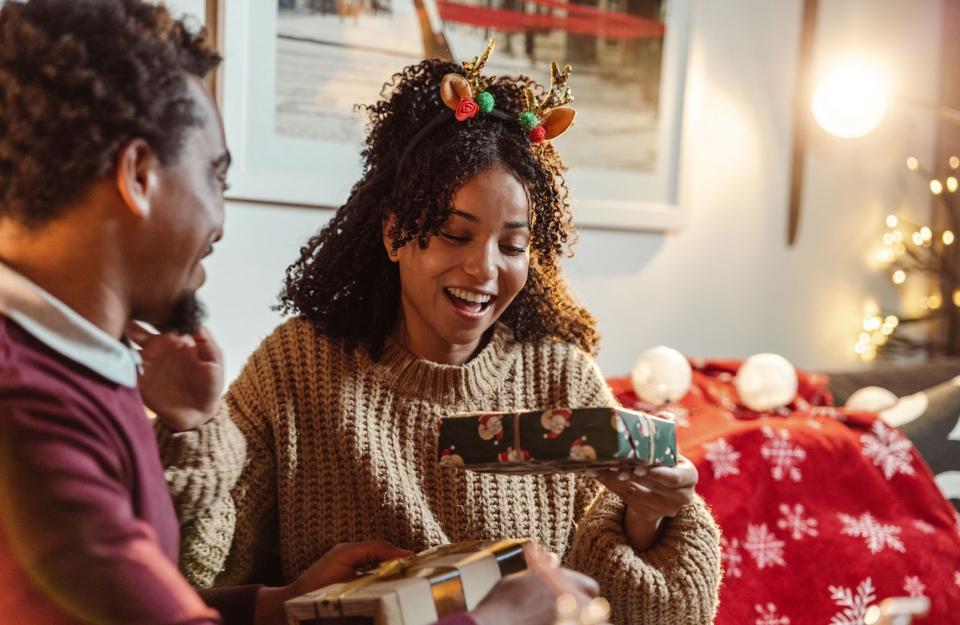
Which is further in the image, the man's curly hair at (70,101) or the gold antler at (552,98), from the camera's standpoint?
the gold antler at (552,98)

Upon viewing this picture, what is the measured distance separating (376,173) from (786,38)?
1665 mm

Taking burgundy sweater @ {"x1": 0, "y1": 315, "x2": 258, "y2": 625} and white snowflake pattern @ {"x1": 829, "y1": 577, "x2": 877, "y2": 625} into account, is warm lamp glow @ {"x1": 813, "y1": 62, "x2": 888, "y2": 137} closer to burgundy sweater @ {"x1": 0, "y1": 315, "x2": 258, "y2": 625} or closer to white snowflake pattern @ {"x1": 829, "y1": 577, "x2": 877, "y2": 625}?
white snowflake pattern @ {"x1": 829, "y1": 577, "x2": 877, "y2": 625}

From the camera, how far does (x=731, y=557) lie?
1481 mm

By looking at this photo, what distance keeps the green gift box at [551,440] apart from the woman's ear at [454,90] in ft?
1.03

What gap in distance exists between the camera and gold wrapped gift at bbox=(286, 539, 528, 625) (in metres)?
0.52

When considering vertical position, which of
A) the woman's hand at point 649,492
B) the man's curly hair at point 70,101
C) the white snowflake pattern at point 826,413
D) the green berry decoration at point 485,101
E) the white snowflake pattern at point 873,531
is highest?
the green berry decoration at point 485,101

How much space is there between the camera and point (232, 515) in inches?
29.0

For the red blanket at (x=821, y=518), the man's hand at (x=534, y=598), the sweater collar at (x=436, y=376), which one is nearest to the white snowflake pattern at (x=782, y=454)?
the red blanket at (x=821, y=518)

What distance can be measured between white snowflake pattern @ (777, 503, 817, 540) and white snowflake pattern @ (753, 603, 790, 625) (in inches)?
5.2

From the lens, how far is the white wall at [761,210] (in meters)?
2.08

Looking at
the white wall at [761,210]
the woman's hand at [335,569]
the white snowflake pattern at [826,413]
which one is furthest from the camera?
the white wall at [761,210]

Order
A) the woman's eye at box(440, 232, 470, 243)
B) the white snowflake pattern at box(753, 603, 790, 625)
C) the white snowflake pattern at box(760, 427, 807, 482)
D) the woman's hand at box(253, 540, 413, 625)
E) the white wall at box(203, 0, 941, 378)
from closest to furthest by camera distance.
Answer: the woman's hand at box(253, 540, 413, 625) < the woman's eye at box(440, 232, 470, 243) < the white snowflake pattern at box(753, 603, 790, 625) < the white snowflake pattern at box(760, 427, 807, 482) < the white wall at box(203, 0, 941, 378)

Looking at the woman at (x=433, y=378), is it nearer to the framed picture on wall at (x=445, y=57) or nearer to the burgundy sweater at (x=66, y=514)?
the burgundy sweater at (x=66, y=514)

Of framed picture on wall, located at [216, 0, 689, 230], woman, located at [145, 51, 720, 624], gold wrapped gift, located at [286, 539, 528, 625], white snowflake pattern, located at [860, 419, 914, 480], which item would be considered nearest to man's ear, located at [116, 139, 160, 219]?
gold wrapped gift, located at [286, 539, 528, 625]
